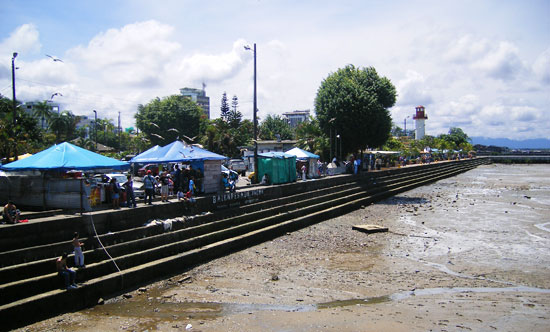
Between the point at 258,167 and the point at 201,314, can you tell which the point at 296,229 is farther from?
the point at 201,314

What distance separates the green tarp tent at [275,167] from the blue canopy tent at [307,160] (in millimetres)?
3506

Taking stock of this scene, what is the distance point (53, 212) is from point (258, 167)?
1207 cm

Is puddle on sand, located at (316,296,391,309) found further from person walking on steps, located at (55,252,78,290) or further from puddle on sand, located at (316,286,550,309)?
person walking on steps, located at (55,252,78,290)

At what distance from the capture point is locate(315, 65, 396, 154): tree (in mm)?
32062

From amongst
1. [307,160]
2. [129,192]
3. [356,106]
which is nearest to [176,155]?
[129,192]

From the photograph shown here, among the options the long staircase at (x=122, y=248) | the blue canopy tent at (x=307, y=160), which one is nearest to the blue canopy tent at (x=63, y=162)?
the long staircase at (x=122, y=248)

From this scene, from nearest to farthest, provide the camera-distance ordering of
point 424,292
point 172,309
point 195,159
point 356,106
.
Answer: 1. point 172,309
2. point 424,292
3. point 195,159
4. point 356,106

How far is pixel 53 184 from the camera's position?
1160 cm

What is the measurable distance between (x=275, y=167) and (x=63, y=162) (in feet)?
38.7

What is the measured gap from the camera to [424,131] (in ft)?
372

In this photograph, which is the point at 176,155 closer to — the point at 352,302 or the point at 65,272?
the point at 65,272

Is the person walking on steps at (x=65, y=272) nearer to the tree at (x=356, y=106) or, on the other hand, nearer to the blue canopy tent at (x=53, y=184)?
the blue canopy tent at (x=53, y=184)

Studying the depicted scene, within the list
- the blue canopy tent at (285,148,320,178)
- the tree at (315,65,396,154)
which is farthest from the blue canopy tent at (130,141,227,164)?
the tree at (315,65,396,154)

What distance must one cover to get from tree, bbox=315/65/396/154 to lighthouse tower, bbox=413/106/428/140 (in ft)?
271
